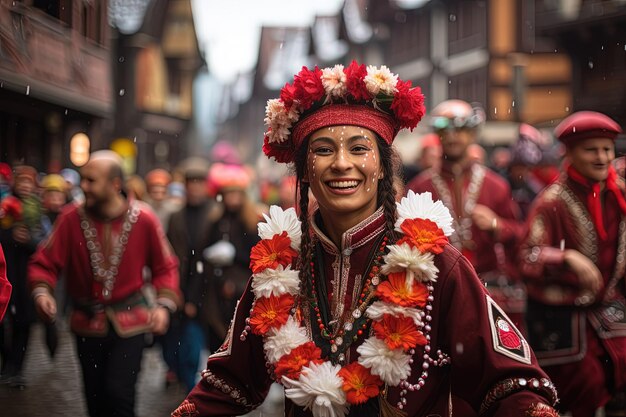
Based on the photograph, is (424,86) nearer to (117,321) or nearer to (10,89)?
(10,89)

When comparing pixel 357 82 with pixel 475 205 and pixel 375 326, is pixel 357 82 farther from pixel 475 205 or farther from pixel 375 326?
pixel 475 205

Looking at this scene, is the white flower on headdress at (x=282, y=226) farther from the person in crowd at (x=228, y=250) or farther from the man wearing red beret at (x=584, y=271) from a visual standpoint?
the person in crowd at (x=228, y=250)

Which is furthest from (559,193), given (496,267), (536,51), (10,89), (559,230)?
(536,51)

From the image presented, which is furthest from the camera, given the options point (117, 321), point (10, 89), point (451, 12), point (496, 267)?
point (451, 12)

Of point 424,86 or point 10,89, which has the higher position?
point 424,86

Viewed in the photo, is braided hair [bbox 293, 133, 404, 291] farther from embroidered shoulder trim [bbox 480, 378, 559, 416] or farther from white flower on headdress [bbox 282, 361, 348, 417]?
embroidered shoulder trim [bbox 480, 378, 559, 416]

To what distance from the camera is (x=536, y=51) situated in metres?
28.3

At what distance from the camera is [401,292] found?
3.27 metres

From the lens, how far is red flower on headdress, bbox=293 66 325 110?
3.48m

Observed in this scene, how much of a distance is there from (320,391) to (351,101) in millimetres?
1086

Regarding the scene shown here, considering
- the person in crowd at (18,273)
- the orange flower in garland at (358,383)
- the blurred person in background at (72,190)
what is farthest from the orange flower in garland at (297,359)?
the blurred person in background at (72,190)

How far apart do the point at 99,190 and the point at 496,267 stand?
3.34 meters

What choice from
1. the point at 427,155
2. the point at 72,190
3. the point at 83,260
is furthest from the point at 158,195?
the point at 83,260

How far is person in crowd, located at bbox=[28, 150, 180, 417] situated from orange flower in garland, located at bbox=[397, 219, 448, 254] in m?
3.17
